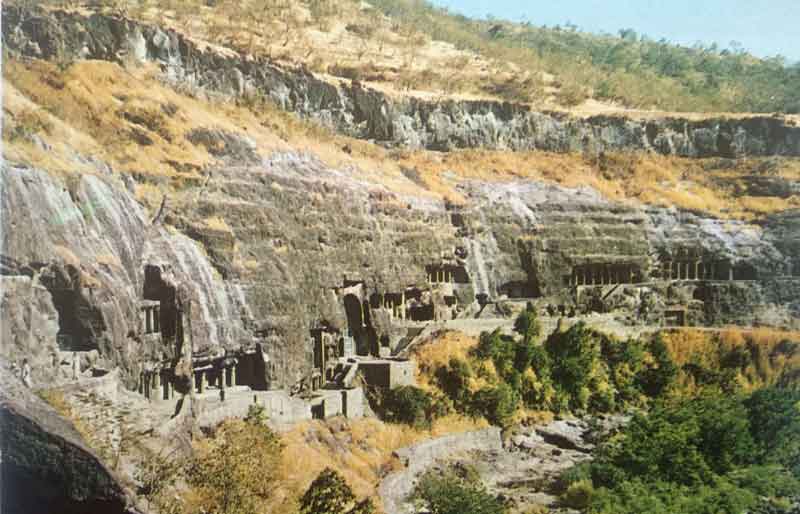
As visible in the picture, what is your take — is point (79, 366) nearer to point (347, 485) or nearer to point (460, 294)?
point (347, 485)

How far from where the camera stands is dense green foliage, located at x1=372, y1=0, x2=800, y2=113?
40.9 metres

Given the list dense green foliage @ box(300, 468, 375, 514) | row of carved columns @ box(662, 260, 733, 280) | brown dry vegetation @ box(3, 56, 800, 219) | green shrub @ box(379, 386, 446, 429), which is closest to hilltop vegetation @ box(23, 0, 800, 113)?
brown dry vegetation @ box(3, 56, 800, 219)

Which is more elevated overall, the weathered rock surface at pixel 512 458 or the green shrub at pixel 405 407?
the green shrub at pixel 405 407

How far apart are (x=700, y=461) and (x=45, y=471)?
1458 cm

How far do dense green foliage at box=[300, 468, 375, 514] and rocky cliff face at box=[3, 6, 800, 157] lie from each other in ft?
33.7

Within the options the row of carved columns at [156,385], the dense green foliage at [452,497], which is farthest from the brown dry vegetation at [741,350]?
the row of carved columns at [156,385]

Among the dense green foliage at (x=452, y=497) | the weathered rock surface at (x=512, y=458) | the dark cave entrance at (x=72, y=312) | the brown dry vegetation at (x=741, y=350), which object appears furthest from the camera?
the brown dry vegetation at (x=741, y=350)

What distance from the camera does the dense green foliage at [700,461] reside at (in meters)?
19.3

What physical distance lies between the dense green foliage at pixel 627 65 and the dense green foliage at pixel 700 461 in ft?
58.6

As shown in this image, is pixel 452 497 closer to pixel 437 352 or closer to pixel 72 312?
pixel 437 352

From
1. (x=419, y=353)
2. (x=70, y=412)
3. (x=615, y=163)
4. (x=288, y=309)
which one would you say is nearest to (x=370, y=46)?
(x=615, y=163)

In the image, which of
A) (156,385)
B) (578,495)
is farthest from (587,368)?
(156,385)

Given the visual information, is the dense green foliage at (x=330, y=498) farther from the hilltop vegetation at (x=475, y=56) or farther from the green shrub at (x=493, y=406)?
the hilltop vegetation at (x=475, y=56)

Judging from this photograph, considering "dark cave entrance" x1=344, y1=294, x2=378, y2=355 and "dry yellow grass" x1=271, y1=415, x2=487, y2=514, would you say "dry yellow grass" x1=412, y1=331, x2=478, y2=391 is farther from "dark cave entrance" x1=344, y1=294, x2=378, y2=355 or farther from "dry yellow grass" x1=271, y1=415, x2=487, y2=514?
"dry yellow grass" x1=271, y1=415, x2=487, y2=514
